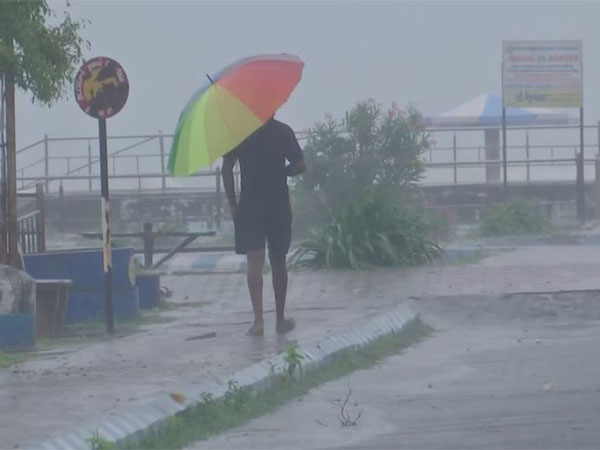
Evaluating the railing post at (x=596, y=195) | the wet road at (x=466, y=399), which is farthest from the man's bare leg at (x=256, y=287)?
the railing post at (x=596, y=195)

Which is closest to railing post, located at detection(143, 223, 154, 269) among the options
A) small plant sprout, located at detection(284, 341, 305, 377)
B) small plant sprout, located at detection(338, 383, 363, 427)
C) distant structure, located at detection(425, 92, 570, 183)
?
small plant sprout, located at detection(284, 341, 305, 377)

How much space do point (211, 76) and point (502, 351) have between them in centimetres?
306

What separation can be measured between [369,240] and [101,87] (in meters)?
5.71

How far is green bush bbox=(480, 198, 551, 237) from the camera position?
2527 cm

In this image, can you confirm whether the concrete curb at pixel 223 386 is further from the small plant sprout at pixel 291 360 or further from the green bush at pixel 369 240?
the green bush at pixel 369 240

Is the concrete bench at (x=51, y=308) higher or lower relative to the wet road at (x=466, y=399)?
A: higher

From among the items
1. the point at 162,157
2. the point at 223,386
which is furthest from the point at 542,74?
the point at 223,386

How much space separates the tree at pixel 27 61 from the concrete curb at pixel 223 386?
9.57 feet

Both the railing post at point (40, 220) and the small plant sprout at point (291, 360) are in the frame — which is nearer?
the small plant sprout at point (291, 360)

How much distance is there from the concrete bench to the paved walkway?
0.72m

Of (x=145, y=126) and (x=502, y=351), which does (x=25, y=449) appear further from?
(x=145, y=126)

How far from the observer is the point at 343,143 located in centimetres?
2470

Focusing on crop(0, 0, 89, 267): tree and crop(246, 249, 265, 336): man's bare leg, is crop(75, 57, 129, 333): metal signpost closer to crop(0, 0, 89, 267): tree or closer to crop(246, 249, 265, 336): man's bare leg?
crop(0, 0, 89, 267): tree

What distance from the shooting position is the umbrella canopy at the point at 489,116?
139 ft
